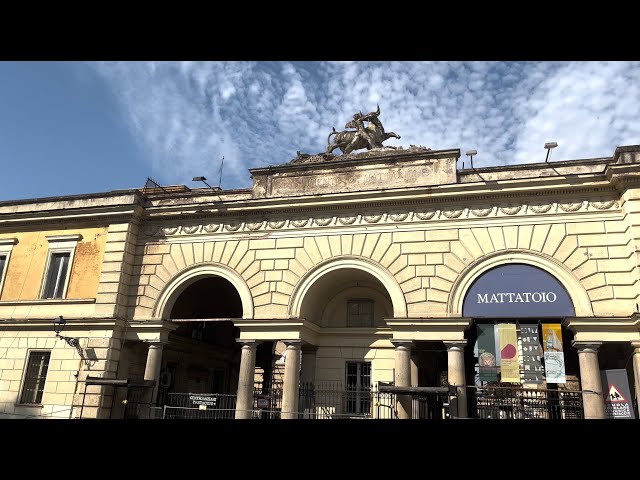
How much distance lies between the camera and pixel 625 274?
15328 mm

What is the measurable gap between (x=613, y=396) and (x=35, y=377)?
19337mm

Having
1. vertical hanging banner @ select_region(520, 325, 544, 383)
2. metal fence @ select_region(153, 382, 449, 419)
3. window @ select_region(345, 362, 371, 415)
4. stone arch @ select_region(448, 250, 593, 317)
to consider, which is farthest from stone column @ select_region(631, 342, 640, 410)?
window @ select_region(345, 362, 371, 415)

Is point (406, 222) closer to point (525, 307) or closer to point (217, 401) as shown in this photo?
point (525, 307)

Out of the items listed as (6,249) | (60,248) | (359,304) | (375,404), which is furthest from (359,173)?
(6,249)

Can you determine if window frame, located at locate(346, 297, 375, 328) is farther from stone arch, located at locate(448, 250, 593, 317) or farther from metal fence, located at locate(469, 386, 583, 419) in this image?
metal fence, located at locate(469, 386, 583, 419)

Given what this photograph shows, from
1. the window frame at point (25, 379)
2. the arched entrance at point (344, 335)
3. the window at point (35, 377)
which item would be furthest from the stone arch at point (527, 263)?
the window at point (35, 377)

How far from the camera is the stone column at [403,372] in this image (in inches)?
645

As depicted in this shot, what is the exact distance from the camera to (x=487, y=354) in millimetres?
15992

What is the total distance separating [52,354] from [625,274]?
63.1 feet

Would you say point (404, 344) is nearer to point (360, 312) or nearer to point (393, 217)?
point (393, 217)

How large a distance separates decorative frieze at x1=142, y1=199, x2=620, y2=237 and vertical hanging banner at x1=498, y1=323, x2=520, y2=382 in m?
3.57

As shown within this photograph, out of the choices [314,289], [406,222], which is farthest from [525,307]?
[314,289]

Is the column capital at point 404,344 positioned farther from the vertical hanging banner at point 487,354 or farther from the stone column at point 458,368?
the vertical hanging banner at point 487,354

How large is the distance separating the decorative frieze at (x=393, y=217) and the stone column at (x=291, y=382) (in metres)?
4.18
